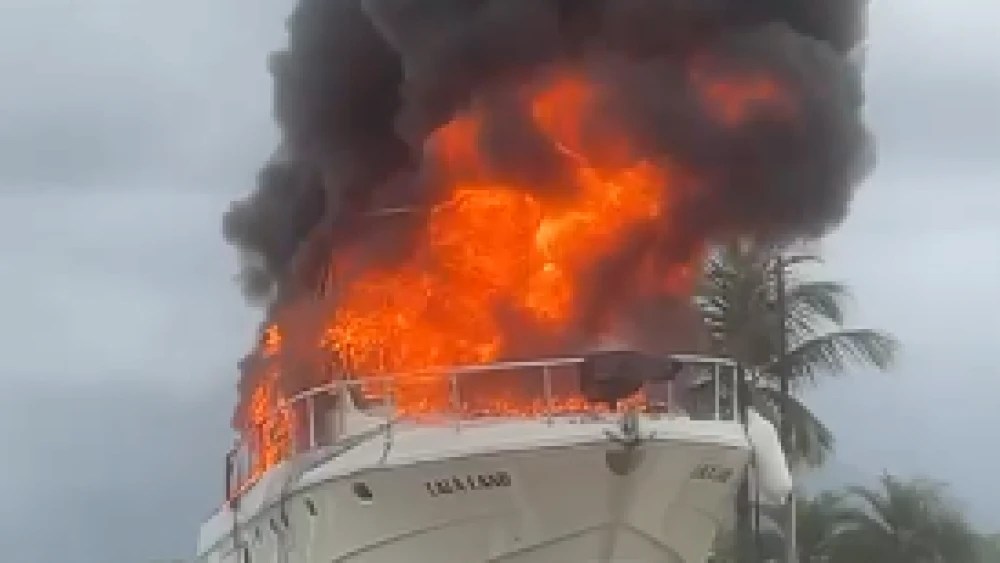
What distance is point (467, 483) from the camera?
20.9 meters

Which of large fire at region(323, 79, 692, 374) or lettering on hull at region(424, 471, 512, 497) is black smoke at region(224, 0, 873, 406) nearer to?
large fire at region(323, 79, 692, 374)

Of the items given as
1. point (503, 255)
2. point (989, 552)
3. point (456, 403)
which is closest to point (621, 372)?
point (456, 403)

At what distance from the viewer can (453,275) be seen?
917 inches

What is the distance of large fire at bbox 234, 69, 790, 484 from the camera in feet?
75.5

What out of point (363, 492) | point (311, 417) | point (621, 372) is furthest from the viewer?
point (311, 417)

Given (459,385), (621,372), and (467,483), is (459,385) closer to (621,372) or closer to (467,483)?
(467,483)

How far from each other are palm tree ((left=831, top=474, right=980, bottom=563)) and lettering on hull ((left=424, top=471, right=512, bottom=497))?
19.6 metres

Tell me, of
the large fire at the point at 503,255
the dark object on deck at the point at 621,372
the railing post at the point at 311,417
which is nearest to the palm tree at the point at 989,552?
the large fire at the point at 503,255

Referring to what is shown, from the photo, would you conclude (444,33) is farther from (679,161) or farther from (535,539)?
(535,539)

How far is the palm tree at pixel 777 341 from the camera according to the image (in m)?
36.8

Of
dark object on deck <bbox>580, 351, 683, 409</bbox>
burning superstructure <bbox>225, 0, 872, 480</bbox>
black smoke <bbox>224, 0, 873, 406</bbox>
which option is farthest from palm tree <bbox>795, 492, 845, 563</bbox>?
dark object on deck <bbox>580, 351, 683, 409</bbox>

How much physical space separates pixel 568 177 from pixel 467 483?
5.05 m

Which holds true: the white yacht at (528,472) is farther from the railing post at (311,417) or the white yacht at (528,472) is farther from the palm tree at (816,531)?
the palm tree at (816,531)

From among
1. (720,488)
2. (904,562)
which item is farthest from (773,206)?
(904,562)
